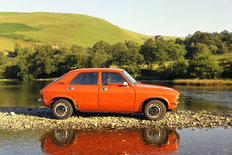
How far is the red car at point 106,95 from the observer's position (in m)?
10.0

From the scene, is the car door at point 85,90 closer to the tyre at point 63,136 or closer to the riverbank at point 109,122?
the riverbank at point 109,122

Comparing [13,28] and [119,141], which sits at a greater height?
[13,28]

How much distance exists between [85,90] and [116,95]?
1.30 m

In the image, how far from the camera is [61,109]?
10.5m

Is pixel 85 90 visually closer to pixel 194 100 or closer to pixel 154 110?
pixel 154 110

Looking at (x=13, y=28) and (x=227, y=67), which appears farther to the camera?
(x=13, y=28)

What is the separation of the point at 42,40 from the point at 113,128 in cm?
17091

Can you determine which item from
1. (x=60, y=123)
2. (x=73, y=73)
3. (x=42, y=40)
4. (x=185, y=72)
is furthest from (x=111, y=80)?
(x=42, y=40)

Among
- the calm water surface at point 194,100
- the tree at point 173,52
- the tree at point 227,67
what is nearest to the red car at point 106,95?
the calm water surface at point 194,100

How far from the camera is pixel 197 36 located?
125250mm

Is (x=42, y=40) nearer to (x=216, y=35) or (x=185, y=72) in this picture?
(x=216, y=35)

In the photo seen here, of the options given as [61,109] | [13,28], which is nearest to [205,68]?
[61,109]

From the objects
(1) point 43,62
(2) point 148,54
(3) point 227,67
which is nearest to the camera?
(3) point 227,67

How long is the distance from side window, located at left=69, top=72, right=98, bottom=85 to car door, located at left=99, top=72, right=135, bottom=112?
15.6 inches
